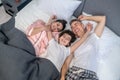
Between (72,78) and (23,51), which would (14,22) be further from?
(72,78)

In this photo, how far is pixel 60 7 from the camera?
5.32ft

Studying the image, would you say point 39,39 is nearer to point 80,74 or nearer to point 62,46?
point 62,46

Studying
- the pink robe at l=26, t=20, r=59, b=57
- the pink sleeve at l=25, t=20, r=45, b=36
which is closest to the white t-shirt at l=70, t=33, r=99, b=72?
the pink robe at l=26, t=20, r=59, b=57

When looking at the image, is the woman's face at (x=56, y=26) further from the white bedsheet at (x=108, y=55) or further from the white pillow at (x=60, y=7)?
the white bedsheet at (x=108, y=55)

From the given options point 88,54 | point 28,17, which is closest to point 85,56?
point 88,54

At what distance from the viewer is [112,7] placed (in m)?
1.42

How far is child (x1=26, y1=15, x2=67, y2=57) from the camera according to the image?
4.97ft

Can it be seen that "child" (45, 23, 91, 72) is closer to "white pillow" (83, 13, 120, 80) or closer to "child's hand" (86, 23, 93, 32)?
"child's hand" (86, 23, 93, 32)

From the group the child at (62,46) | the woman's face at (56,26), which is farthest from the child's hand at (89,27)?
the woman's face at (56,26)

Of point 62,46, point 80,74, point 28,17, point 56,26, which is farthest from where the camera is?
point 28,17

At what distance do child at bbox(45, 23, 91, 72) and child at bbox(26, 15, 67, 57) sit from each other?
6 centimetres

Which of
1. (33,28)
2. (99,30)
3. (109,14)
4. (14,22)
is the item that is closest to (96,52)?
(99,30)

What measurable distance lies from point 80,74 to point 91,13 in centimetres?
55

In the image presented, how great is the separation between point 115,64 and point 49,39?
1.76ft
